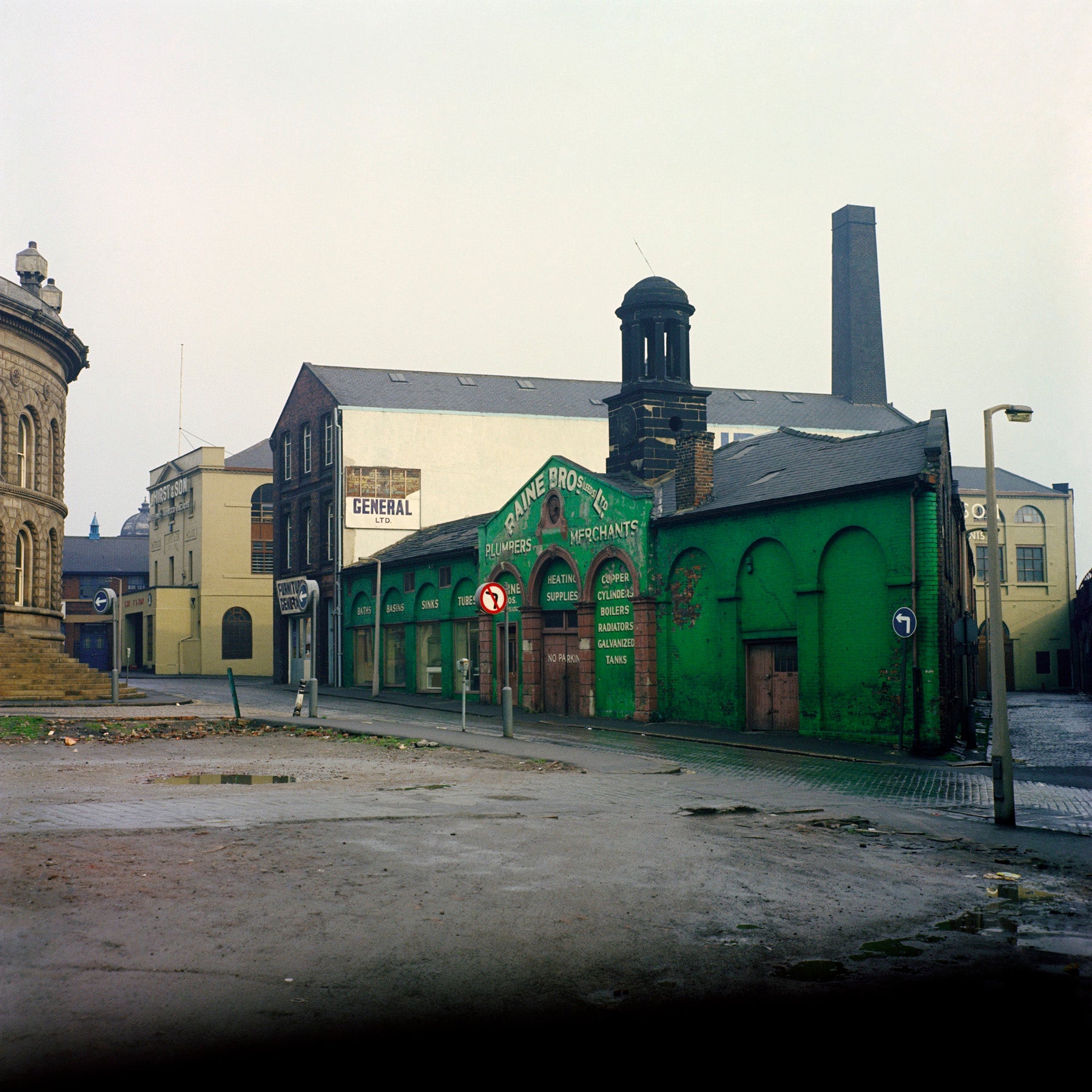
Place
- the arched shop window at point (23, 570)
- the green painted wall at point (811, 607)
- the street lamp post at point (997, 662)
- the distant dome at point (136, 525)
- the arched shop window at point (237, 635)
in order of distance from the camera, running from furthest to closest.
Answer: the distant dome at point (136, 525) → the arched shop window at point (237, 635) → the arched shop window at point (23, 570) → the green painted wall at point (811, 607) → the street lamp post at point (997, 662)

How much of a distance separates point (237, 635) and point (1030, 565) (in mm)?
41294

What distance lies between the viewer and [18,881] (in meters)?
7.73

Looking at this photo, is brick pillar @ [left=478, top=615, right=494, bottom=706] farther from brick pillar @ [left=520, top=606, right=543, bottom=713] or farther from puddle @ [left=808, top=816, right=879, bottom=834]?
puddle @ [left=808, top=816, right=879, bottom=834]

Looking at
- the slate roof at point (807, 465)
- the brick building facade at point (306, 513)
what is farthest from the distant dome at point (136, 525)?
the slate roof at point (807, 465)

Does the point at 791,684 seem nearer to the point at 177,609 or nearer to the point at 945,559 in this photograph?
the point at 945,559

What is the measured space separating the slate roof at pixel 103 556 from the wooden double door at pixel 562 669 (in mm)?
58938

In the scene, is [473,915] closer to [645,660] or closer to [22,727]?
[22,727]

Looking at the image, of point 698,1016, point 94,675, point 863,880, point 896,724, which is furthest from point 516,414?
point 698,1016

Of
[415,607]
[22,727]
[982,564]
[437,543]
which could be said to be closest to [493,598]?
[22,727]

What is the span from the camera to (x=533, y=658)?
105 feet

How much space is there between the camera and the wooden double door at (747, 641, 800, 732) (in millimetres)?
24078

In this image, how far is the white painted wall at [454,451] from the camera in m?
45.8

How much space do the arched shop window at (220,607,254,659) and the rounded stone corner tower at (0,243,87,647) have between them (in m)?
20.3

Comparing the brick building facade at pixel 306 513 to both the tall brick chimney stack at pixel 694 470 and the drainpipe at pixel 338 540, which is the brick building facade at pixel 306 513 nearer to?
the drainpipe at pixel 338 540
